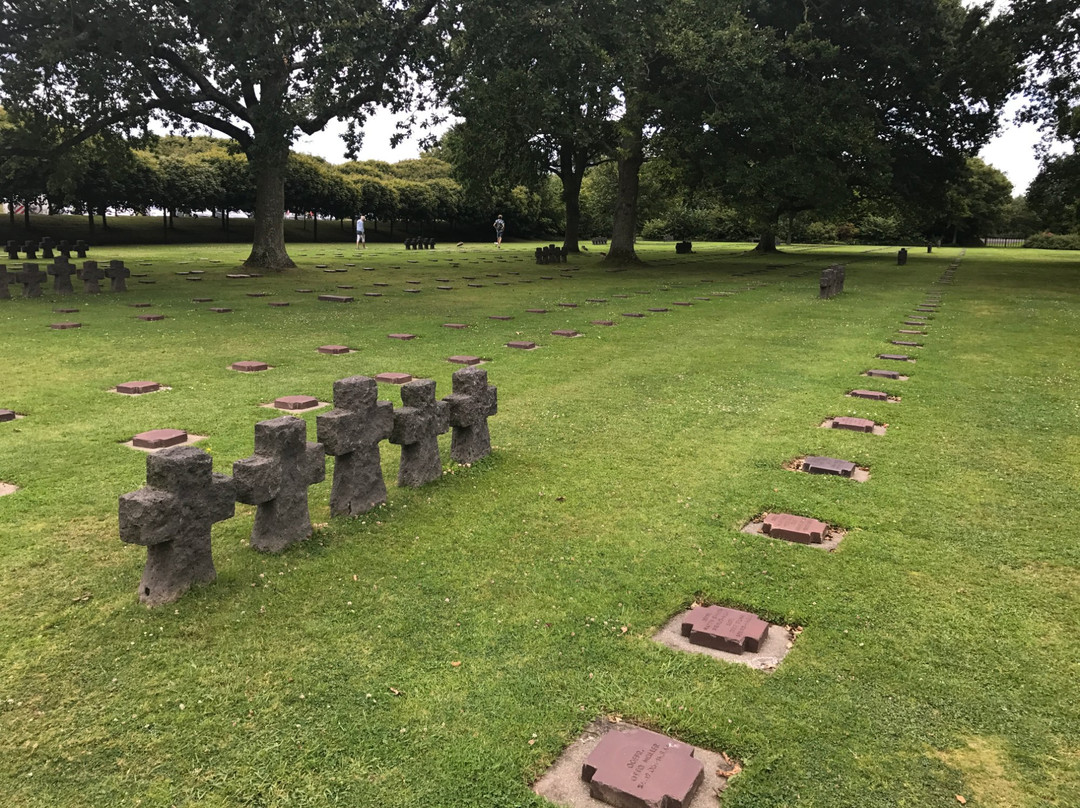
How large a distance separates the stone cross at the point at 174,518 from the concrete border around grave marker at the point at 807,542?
8.63ft

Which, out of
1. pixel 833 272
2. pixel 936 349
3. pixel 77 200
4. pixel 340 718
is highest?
pixel 77 200

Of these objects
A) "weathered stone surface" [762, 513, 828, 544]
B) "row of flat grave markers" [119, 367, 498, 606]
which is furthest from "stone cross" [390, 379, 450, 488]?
→ "weathered stone surface" [762, 513, 828, 544]

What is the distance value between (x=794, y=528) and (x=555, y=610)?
1511mm

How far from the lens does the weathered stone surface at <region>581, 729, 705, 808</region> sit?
199 cm

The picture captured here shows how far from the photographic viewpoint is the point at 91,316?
1095 cm

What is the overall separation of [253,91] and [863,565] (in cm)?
1937

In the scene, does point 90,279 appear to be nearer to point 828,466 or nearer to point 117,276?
point 117,276

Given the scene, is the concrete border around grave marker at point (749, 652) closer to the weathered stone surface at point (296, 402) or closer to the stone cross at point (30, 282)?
the weathered stone surface at point (296, 402)

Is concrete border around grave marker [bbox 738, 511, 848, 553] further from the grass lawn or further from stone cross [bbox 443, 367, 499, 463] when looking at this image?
stone cross [bbox 443, 367, 499, 463]

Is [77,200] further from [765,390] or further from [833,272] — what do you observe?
[765,390]

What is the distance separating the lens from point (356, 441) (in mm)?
3781

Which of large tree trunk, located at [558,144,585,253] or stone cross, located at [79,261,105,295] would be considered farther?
large tree trunk, located at [558,144,585,253]

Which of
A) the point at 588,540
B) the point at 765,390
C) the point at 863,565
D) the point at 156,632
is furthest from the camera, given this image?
the point at 765,390

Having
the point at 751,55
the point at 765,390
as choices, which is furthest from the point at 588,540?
the point at 751,55
